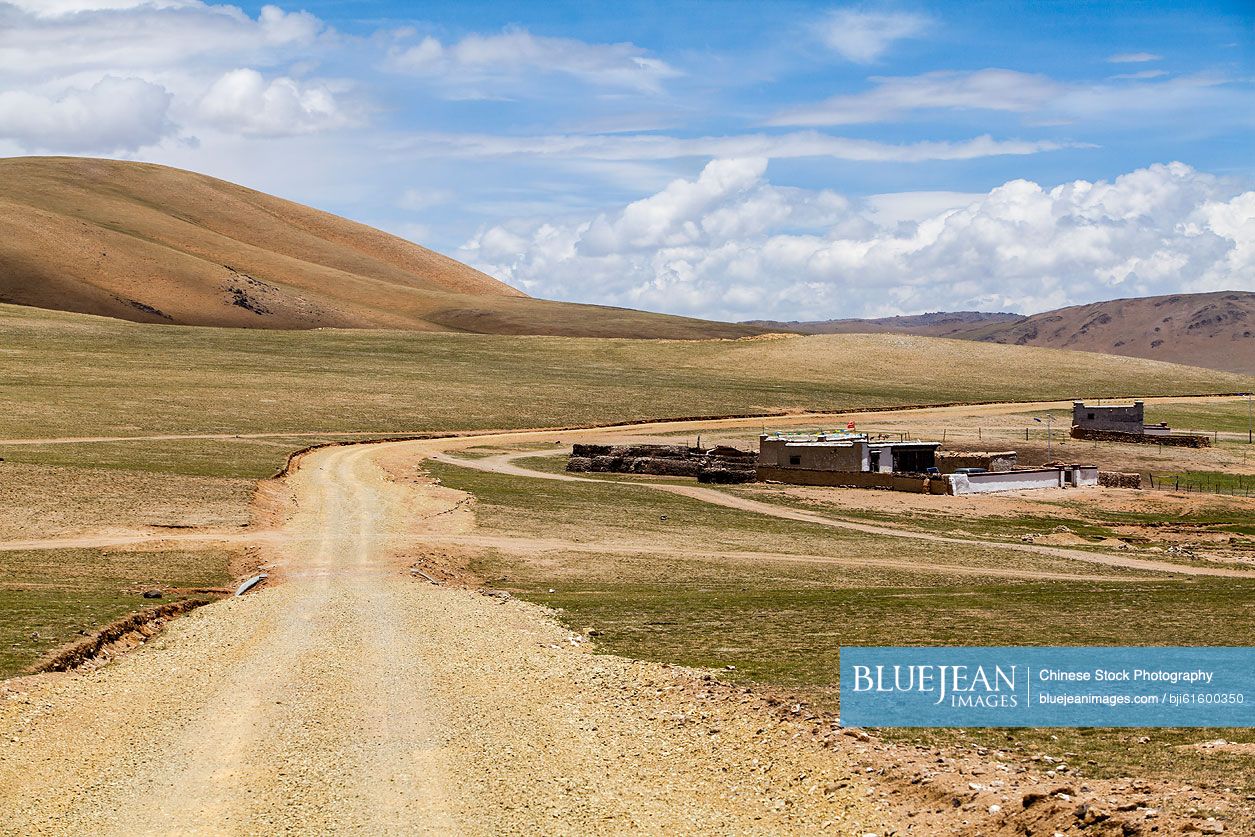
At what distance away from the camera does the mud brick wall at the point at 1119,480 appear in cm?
7375

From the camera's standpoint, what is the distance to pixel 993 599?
104 ft

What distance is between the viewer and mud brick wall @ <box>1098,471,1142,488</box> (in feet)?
242

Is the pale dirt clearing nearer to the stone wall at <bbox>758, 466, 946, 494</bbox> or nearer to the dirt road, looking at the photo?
the stone wall at <bbox>758, 466, 946, 494</bbox>

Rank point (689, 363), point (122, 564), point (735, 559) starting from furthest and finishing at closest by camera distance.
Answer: point (689, 363), point (735, 559), point (122, 564)

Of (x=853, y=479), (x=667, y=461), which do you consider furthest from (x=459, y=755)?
(x=667, y=461)

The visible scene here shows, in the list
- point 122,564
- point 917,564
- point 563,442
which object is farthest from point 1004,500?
point 122,564

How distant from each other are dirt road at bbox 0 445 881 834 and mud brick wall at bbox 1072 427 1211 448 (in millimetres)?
82755

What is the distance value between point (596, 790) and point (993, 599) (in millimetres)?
18049

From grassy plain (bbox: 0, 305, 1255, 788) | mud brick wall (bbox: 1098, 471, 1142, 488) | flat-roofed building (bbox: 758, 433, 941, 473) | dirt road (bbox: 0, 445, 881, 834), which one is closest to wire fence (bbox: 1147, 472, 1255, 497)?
mud brick wall (bbox: 1098, 471, 1142, 488)

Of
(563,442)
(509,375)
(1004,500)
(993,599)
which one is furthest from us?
(509,375)

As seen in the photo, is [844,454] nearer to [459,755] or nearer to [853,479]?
[853,479]

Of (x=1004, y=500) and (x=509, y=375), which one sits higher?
(x=509, y=375)

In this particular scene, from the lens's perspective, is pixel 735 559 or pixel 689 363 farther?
pixel 689 363

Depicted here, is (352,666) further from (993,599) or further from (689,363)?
(689,363)
